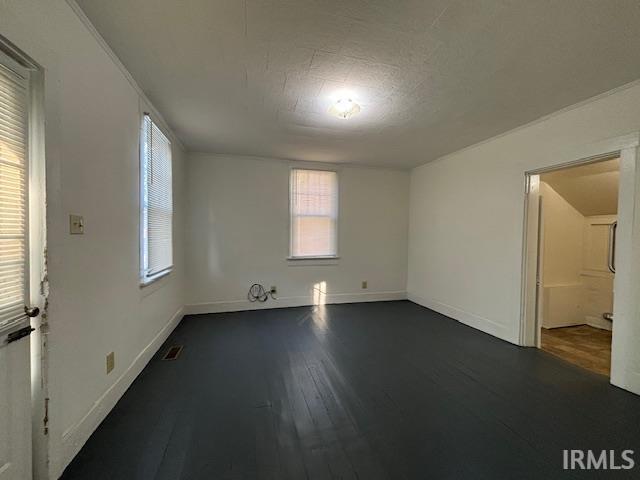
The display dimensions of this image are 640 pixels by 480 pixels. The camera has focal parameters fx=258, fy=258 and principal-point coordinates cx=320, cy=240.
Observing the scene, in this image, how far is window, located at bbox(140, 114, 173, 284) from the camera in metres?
2.44

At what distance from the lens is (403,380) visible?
226cm

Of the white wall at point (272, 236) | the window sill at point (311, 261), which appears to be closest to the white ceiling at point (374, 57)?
the white wall at point (272, 236)

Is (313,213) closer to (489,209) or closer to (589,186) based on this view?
(489,209)

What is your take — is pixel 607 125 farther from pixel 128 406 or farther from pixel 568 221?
pixel 128 406

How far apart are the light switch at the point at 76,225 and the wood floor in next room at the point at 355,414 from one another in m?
1.26

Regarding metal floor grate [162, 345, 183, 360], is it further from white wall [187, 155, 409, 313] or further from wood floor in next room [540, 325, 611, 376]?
wood floor in next room [540, 325, 611, 376]

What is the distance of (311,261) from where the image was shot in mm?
4562

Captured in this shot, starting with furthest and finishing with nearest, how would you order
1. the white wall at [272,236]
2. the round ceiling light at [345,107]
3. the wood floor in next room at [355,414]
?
the white wall at [272,236]
the round ceiling light at [345,107]
the wood floor in next room at [355,414]

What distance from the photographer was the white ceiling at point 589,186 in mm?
3219

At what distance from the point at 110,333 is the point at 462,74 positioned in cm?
320

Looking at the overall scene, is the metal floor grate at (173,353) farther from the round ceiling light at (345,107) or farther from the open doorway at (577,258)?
the open doorway at (577,258)

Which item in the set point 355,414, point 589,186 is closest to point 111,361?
point 355,414

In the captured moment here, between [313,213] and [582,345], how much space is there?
13.4 feet

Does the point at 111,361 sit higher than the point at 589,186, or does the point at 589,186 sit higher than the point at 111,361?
the point at 589,186
